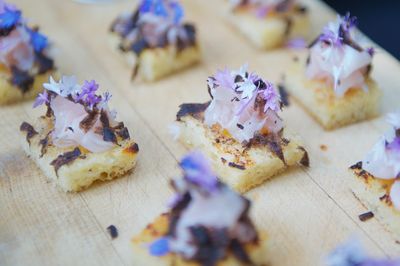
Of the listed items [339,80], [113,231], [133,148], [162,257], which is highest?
[339,80]

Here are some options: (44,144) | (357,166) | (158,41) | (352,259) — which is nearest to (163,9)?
(158,41)

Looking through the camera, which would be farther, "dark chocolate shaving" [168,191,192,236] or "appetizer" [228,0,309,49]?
"appetizer" [228,0,309,49]

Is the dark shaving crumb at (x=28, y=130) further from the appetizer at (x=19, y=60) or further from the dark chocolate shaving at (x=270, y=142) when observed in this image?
the dark chocolate shaving at (x=270, y=142)

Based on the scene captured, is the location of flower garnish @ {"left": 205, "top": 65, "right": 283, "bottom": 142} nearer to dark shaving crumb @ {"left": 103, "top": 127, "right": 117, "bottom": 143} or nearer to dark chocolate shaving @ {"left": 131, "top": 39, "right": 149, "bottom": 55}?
dark shaving crumb @ {"left": 103, "top": 127, "right": 117, "bottom": 143}

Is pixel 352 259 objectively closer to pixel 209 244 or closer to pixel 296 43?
pixel 209 244

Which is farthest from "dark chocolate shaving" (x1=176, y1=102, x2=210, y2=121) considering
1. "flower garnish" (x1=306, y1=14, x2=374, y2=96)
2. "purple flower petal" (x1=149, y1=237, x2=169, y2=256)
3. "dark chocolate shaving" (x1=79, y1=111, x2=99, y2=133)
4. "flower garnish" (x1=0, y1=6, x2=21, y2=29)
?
"flower garnish" (x1=0, y1=6, x2=21, y2=29)
